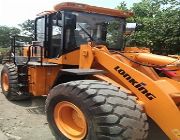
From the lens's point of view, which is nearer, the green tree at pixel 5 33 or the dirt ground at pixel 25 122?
the dirt ground at pixel 25 122

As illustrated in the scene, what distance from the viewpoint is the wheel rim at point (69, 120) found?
185 inches

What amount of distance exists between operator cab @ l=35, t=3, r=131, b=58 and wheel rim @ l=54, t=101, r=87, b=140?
6.68ft

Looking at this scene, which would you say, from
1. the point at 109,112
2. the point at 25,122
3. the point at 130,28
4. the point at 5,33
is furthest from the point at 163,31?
the point at 5,33

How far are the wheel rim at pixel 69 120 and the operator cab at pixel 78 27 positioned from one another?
2.03 m

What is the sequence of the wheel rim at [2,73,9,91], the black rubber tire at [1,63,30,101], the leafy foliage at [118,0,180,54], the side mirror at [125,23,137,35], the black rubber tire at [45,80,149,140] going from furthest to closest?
the leafy foliage at [118,0,180,54]
the wheel rim at [2,73,9,91]
the black rubber tire at [1,63,30,101]
the side mirror at [125,23,137,35]
the black rubber tire at [45,80,149,140]

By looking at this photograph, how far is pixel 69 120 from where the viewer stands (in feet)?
16.6

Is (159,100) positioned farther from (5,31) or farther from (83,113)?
(5,31)

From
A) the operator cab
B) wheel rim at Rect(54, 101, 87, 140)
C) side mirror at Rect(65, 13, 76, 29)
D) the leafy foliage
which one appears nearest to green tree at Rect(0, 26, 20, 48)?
the leafy foliage

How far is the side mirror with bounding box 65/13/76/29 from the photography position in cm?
637

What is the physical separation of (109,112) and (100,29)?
327cm

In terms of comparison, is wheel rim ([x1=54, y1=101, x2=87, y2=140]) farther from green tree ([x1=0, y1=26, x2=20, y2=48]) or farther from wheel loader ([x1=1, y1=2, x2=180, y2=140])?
green tree ([x1=0, y1=26, x2=20, y2=48])

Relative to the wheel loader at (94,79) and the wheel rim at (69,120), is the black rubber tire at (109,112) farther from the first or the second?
the wheel rim at (69,120)

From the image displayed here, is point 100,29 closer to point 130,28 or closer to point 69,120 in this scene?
point 130,28

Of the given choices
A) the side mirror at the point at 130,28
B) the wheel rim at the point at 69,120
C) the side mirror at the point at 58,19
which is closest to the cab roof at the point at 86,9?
the side mirror at the point at 58,19
